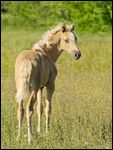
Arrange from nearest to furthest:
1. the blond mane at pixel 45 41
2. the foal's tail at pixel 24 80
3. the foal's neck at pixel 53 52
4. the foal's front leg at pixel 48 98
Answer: the foal's tail at pixel 24 80 < the foal's front leg at pixel 48 98 < the blond mane at pixel 45 41 < the foal's neck at pixel 53 52

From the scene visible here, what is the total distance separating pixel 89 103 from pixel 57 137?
179cm

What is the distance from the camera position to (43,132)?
7645mm

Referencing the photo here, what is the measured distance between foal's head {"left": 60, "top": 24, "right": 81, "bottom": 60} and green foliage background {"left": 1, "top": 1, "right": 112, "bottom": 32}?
57.2ft

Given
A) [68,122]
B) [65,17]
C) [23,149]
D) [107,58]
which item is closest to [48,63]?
[68,122]

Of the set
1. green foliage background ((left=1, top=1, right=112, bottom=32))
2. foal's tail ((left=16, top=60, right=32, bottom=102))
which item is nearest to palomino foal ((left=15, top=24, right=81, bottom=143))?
foal's tail ((left=16, top=60, right=32, bottom=102))

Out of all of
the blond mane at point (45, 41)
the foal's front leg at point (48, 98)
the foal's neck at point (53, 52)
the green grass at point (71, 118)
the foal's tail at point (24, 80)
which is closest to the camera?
the foal's tail at point (24, 80)

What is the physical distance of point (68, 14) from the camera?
27.3 m

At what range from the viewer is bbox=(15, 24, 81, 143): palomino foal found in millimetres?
6988

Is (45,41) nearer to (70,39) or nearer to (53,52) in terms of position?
(53,52)

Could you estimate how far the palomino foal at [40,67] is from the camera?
699 centimetres

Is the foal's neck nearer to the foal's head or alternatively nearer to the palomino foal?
the palomino foal

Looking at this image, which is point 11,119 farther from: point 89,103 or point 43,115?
point 89,103

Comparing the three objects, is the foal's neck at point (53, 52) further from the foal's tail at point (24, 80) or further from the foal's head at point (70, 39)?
the foal's tail at point (24, 80)

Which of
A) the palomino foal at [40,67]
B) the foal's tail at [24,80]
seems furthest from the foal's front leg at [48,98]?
the foal's tail at [24,80]
